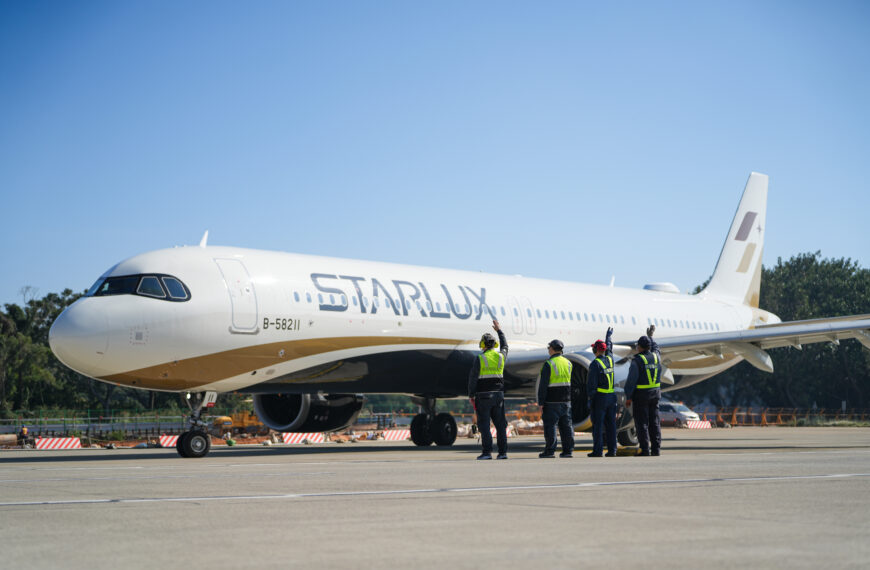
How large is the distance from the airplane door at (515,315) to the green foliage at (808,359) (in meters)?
50.4

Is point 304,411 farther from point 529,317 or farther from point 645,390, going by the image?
point 645,390

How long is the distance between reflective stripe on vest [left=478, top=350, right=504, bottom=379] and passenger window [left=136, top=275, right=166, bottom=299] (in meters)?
5.60

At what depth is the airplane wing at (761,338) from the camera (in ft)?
67.9

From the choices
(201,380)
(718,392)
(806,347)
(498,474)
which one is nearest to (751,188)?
(201,380)

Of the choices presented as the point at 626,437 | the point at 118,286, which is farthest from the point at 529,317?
the point at 118,286

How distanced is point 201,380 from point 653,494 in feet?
35.5

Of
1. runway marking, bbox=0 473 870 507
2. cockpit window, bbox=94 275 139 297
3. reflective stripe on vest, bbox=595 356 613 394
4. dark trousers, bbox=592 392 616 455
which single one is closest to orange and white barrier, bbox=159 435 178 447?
cockpit window, bbox=94 275 139 297

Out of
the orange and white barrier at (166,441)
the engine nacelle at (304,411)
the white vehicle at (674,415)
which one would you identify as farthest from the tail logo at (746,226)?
the orange and white barrier at (166,441)

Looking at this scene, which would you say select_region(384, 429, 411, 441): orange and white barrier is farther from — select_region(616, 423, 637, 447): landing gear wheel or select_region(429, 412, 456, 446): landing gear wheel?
select_region(616, 423, 637, 447): landing gear wheel

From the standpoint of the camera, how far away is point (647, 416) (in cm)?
1557

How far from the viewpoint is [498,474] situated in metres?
10.5

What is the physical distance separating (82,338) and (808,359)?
6251 cm

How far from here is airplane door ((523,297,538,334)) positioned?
23422 mm

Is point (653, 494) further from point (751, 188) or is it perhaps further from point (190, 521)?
point (751, 188)
